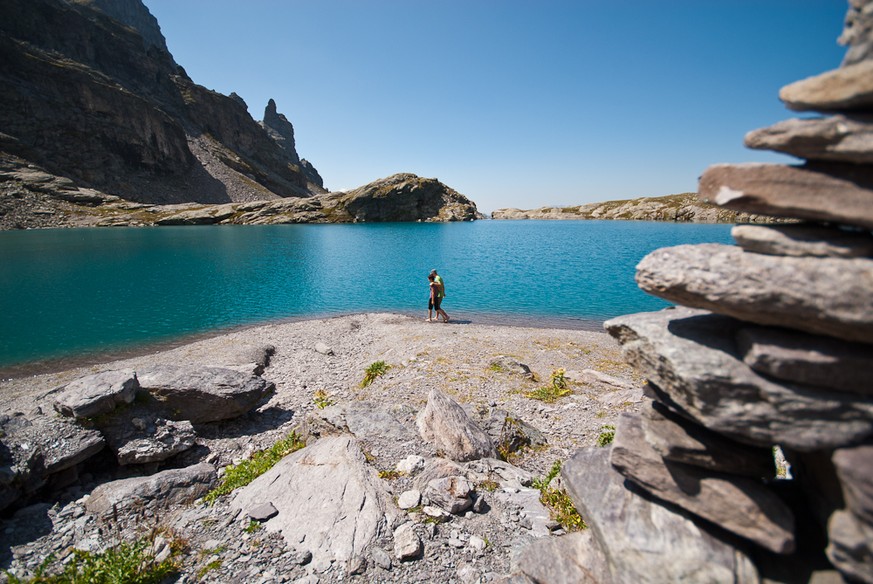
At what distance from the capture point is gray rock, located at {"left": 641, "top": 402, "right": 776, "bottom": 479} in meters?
5.07

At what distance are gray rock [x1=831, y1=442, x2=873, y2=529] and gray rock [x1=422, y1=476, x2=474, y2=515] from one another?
6065mm

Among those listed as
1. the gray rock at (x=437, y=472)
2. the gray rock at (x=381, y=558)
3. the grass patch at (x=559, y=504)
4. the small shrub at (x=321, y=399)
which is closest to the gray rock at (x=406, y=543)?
the gray rock at (x=381, y=558)

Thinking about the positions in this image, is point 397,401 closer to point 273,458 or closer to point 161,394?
point 273,458

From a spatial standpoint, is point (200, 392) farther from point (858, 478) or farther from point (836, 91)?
point (836, 91)

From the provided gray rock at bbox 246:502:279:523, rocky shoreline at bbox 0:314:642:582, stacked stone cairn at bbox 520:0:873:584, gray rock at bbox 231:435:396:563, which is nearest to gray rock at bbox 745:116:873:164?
stacked stone cairn at bbox 520:0:873:584

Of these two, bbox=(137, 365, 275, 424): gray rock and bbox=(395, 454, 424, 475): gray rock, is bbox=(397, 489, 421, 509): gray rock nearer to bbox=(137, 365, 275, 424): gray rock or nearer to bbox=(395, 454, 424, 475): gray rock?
bbox=(395, 454, 424, 475): gray rock

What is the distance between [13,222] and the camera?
376 feet

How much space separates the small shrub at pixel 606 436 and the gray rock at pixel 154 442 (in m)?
12.5

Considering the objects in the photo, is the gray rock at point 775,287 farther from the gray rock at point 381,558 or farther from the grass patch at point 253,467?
the grass patch at point 253,467

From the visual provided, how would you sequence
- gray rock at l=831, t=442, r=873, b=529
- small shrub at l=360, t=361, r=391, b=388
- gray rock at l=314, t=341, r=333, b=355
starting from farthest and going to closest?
gray rock at l=314, t=341, r=333, b=355
small shrub at l=360, t=361, r=391, b=388
gray rock at l=831, t=442, r=873, b=529

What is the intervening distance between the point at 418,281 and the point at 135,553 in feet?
142

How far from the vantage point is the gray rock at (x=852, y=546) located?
3.56 m

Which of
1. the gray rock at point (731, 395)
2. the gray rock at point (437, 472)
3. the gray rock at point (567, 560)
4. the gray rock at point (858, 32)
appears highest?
the gray rock at point (858, 32)

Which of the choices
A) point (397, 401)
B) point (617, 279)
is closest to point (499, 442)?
point (397, 401)
